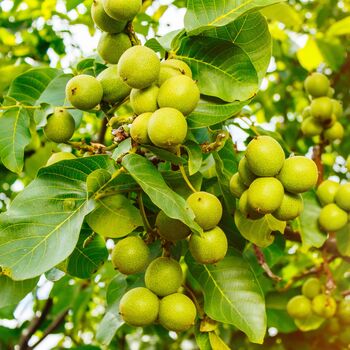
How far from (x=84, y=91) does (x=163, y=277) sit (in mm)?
514

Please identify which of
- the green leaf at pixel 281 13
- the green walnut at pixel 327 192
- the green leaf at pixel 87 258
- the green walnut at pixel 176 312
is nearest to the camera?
the green walnut at pixel 176 312

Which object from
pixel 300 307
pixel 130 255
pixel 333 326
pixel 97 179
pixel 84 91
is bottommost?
pixel 333 326

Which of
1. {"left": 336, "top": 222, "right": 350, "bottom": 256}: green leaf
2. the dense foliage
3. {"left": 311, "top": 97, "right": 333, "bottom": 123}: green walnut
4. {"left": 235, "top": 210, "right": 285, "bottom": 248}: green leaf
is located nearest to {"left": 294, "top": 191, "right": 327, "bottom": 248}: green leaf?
the dense foliage

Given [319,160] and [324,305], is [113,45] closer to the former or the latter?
[319,160]

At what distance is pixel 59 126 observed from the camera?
150cm

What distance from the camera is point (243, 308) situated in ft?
4.89

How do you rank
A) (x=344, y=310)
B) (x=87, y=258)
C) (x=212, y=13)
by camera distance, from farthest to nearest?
1. (x=344, y=310)
2. (x=87, y=258)
3. (x=212, y=13)

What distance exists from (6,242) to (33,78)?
2.46 ft

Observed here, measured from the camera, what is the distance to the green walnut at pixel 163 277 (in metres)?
1.39

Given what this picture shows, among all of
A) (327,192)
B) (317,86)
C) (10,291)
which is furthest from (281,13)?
(10,291)

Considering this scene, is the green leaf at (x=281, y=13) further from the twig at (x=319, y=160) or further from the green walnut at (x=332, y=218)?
the green walnut at (x=332, y=218)

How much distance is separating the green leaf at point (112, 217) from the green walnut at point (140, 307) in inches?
6.3

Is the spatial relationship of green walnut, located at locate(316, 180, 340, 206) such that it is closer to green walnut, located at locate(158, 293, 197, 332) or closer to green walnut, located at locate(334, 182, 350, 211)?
green walnut, located at locate(334, 182, 350, 211)

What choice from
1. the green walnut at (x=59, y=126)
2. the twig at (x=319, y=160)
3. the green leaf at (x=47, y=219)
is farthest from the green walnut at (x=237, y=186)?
the twig at (x=319, y=160)
